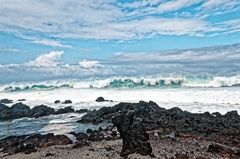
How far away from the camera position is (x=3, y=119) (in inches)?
1500

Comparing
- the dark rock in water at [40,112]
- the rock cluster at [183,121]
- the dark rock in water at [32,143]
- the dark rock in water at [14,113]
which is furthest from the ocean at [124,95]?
the dark rock in water at [32,143]

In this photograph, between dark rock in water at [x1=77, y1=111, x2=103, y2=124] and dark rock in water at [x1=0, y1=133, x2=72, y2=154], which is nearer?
dark rock in water at [x1=0, y1=133, x2=72, y2=154]

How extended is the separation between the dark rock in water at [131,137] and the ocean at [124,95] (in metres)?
10.8

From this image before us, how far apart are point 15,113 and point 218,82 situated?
4326 centimetres

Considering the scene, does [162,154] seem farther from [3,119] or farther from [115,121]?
[3,119]

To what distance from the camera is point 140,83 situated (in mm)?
84938

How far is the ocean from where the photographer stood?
1277 inches

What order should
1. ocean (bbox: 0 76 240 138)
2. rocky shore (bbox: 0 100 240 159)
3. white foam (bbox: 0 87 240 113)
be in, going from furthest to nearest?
white foam (bbox: 0 87 240 113)
ocean (bbox: 0 76 240 138)
rocky shore (bbox: 0 100 240 159)

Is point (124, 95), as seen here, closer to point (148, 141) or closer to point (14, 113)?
point (14, 113)

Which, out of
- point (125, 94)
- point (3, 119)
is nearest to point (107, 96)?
point (125, 94)

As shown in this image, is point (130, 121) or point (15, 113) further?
point (15, 113)

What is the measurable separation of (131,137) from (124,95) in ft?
153

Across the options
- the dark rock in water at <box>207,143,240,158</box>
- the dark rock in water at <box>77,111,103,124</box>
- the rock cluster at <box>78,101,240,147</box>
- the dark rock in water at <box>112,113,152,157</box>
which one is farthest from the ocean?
the dark rock in water at <box>207,143,240,158</box>

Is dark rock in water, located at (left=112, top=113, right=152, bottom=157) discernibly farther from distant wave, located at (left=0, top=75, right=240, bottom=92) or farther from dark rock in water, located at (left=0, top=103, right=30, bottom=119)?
distant wave, located at (left=0, top=75, right=240, bottom=92)
